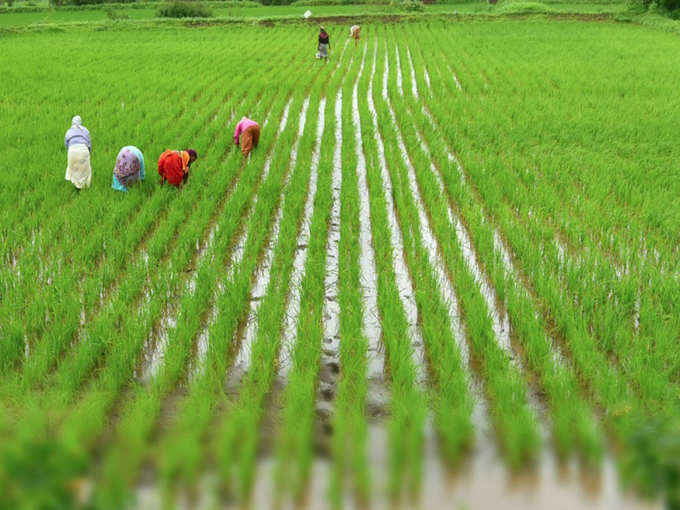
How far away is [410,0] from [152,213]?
28.4 meters

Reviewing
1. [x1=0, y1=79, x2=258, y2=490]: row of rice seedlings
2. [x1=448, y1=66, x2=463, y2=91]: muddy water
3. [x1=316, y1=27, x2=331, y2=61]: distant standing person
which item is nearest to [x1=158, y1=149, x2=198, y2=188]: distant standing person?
[x1=0, y1=79, x2=258, y2=490]: row of rice seedlings

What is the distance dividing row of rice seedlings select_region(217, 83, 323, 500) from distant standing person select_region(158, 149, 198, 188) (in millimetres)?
1126

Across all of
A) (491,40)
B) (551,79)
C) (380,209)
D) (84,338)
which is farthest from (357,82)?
(84,338)

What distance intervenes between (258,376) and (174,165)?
3.06 m

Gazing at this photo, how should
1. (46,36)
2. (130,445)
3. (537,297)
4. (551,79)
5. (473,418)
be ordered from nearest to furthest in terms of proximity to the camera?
(130,445), (473,418), (537,297), (551,79), (46,36)

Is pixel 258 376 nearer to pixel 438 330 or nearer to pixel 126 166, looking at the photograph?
pixel 438 330

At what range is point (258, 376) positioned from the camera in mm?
2518

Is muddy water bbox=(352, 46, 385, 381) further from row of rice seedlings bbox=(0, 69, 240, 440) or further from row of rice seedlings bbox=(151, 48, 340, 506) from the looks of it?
row of rice seedlings bbox=(0, 69, 240, 440)

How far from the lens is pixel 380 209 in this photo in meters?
4.58

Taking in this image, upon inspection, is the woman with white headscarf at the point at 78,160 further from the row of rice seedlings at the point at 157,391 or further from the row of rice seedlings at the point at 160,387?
the row of rice seedlings at the point at 157,391

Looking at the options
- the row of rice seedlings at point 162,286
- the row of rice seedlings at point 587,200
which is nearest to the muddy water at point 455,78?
the row of rice seedlings at point 587,200

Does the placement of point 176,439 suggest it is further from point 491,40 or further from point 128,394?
point 491,40

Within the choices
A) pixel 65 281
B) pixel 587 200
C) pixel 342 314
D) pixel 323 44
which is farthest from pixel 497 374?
pixel 323 44

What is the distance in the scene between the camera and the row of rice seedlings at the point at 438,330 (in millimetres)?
2146
